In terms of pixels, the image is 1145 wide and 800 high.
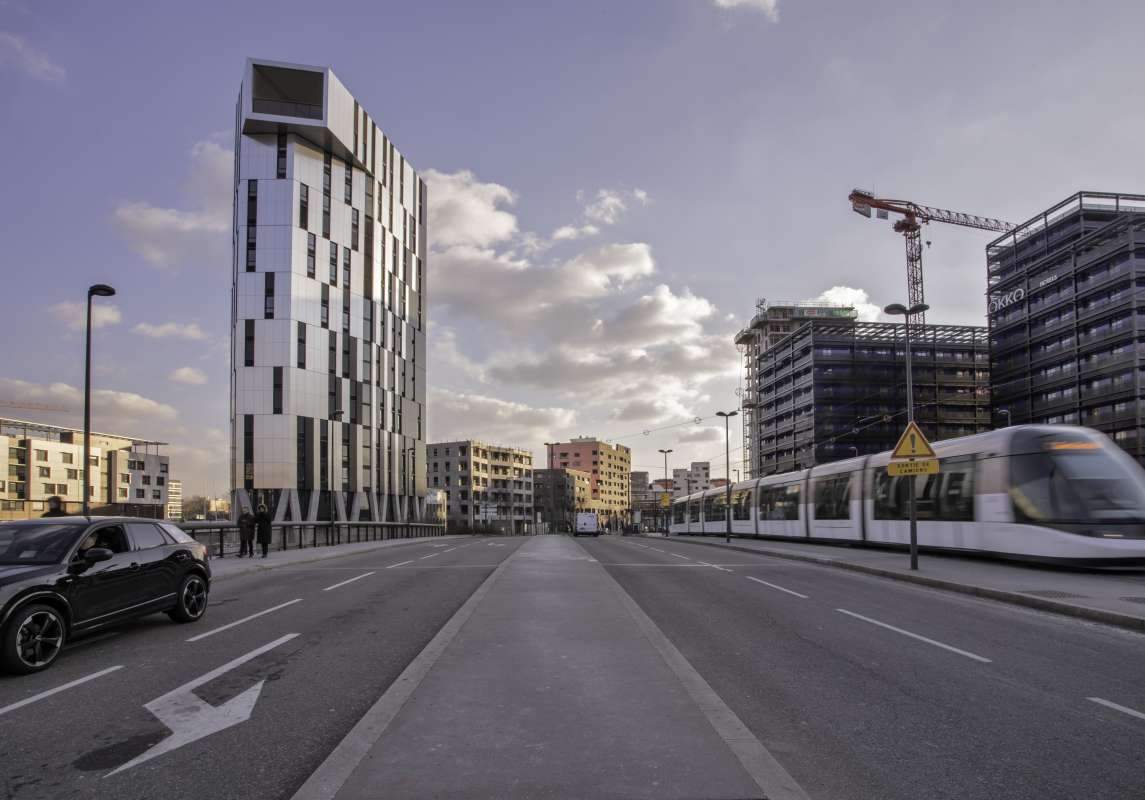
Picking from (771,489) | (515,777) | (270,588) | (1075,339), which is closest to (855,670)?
(515,777)

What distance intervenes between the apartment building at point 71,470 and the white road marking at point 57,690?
75348 mm

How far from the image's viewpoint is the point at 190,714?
5.75 metres

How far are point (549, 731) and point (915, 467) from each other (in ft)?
47.5

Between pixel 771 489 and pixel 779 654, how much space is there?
95.7 feet

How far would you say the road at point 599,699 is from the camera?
434 cm

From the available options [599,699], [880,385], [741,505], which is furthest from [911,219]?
[599,699]

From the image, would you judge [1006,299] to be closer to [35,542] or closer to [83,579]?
[83,579]

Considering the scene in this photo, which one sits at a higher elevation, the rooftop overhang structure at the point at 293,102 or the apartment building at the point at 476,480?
the rooftop overhang structure at the point at 293,102

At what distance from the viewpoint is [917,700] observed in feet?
20.0

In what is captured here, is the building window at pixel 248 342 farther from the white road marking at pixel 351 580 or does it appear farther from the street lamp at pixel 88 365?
the white road marking at pixel 351 580

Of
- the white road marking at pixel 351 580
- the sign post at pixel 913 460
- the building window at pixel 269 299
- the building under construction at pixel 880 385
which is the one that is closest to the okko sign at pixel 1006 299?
the building under construction at pixel 880 385

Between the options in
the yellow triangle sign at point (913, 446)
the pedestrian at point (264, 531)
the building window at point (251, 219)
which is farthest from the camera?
the building window at point (251, 219)

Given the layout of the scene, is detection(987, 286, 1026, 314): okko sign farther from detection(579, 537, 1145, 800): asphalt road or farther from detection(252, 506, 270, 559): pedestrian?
detection(252, 506, 270, 559): pedestrian

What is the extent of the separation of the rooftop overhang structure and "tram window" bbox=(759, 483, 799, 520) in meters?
46.5
